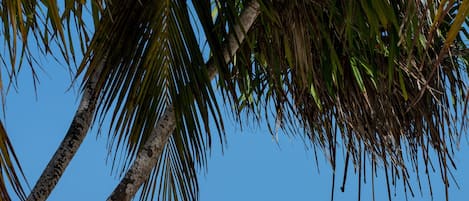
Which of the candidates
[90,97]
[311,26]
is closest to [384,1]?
[311,26]

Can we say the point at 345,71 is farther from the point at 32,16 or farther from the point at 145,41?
the point at 32,16

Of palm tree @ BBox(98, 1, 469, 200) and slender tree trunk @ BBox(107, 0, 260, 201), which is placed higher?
palm tree @ BBox(98, 1, 469, 200)

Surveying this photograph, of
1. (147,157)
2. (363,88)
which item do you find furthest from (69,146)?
(363,88)

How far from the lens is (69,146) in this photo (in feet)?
6.01

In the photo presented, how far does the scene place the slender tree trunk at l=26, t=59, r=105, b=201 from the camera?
1.77 meters

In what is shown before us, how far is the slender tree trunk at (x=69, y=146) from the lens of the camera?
1.77 metres

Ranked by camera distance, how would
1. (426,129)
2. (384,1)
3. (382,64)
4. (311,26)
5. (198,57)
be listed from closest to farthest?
(384,1)
(198,57)
(311,26)
(382,64)
(426,129)

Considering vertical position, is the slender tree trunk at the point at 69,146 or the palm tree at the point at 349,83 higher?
the palm tree at the point at 349,83

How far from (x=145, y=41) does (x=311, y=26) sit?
44cm

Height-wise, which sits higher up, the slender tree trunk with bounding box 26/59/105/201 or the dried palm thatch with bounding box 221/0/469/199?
the dried palm thatch with bounding box 221/0/469/199

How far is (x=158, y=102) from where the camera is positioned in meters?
1.75

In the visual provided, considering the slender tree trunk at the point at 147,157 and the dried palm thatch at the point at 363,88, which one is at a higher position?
the dried palm thatch at the point at 363,88

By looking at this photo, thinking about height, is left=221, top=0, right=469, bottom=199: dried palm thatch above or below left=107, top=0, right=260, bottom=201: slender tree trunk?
above

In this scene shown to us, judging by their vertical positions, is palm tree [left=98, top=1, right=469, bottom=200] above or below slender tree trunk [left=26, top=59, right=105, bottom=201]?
above
